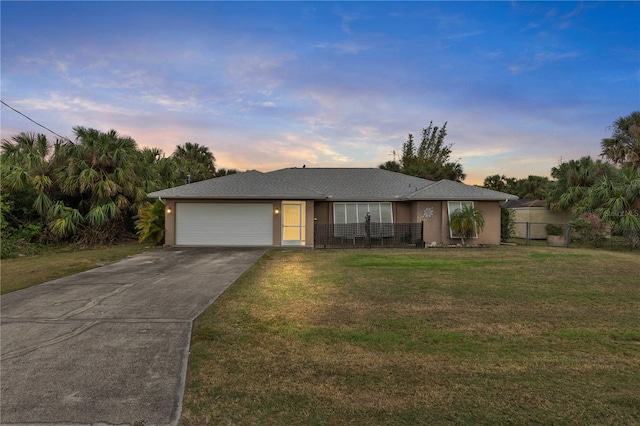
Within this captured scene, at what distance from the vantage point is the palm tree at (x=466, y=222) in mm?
15133

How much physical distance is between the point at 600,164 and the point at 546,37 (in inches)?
363

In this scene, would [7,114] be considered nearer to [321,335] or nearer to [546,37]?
[321,335]

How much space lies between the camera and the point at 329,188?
1789cm

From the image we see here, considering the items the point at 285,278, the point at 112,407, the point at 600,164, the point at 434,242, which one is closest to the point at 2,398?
the point at 112,407

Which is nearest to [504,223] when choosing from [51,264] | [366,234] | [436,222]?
[436,222]

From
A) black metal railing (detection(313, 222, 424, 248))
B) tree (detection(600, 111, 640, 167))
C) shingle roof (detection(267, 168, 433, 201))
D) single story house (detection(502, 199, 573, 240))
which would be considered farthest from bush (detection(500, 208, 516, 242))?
tree (detection(600, 111, 640, 167))

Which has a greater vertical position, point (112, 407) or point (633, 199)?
point (633, 199)

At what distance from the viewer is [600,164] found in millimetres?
18047

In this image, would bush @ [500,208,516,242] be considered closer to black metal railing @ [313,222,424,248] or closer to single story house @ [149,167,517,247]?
single story house @ [149,167,517,247]

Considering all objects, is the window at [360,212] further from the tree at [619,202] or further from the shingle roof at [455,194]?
the tree at [619,202]

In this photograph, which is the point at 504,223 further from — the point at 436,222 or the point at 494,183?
the point at 494,183

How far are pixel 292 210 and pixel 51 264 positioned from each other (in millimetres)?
9304

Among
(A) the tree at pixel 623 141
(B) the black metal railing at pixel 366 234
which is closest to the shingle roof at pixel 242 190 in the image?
(B) the black metal railing at pixel 366 234

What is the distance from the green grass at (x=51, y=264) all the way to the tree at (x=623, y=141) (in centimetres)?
2938
